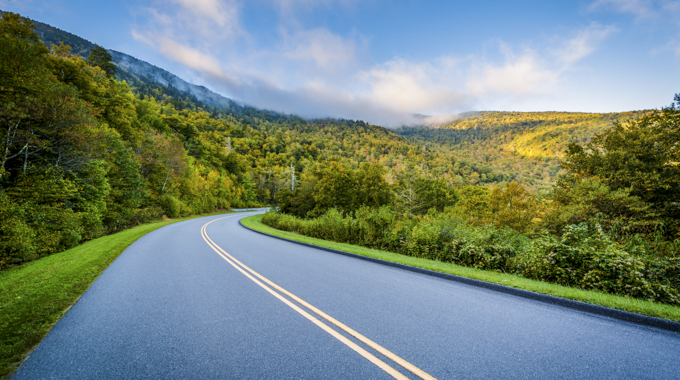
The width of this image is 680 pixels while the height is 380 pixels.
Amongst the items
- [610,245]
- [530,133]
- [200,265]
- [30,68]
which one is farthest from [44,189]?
[530,133]

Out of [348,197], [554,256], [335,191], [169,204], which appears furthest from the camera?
[169,204]

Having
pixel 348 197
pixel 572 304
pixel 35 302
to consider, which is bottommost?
pixel 35 302

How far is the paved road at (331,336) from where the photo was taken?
252 centimetres

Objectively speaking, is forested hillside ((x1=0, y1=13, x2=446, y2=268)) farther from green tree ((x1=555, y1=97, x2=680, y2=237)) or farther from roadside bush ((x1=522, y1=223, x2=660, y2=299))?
green tree ((x1=555, y1=97, x2=680, y2=237))

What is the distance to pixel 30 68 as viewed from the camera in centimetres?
1184

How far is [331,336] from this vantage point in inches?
125

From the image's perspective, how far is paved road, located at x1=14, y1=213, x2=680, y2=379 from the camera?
8.27 ft

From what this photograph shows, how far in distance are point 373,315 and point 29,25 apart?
84.1 ft

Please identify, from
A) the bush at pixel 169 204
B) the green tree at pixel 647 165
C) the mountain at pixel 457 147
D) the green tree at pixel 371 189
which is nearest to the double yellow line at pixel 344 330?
the green tree at pixel 647 165

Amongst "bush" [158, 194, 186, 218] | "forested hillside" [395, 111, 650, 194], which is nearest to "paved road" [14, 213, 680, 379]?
"bush" [158, 194, 186, 218]

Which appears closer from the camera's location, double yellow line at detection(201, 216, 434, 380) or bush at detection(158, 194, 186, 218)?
double yellow line at detection(201, 216, 434, 380)

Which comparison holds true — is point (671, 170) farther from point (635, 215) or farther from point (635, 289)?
point (635, 289)

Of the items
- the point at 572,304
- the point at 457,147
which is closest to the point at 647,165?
the point at 572,304

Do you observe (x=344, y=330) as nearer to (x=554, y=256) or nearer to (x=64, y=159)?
(x=554, y=256)
